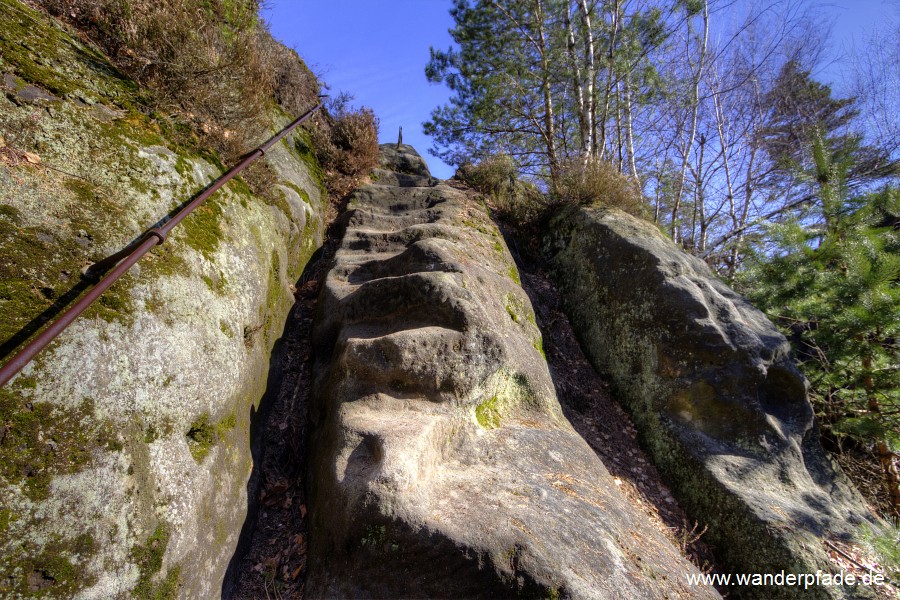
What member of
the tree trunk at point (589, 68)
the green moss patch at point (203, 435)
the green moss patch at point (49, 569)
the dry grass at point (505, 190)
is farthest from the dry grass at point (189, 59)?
the tree trunk at point (589, 68)

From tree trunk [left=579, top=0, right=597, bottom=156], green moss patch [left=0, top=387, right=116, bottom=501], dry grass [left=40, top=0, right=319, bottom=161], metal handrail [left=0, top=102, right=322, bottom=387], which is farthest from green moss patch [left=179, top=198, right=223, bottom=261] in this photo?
tree trunk [left=579, top=0, right=597, bottom=156]

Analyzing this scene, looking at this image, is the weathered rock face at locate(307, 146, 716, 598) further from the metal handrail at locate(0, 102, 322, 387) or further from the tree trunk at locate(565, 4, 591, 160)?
the tree trunk at locate(565, 4, 591, 160)

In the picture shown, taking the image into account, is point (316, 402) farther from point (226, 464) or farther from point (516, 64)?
point (516, 64)

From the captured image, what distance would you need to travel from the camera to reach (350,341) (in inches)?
133

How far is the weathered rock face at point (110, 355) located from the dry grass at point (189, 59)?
0.32m

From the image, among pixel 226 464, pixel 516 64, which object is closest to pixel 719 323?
pixel 226 464

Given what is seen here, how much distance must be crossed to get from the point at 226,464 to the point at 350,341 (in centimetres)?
125

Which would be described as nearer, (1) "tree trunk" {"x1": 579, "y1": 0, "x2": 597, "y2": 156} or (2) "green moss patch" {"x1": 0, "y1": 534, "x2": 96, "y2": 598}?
(2) "green moss patch" {"x1": 0, "y1": 534, "x2": 96, "y2": 598}

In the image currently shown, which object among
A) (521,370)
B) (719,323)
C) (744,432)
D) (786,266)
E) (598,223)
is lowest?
(744,432)

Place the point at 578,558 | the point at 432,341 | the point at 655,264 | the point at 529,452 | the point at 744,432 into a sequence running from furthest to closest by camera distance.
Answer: the point at 655,264, the point at 744,432, the point at 432,341, the point at 529,452, the point at 578,558

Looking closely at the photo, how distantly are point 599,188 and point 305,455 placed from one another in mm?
5899

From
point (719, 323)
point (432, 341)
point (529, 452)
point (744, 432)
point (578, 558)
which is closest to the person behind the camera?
point (578, 558)

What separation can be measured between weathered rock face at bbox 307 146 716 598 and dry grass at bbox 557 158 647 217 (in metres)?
2.87

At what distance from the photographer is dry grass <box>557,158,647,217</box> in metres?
6.53
